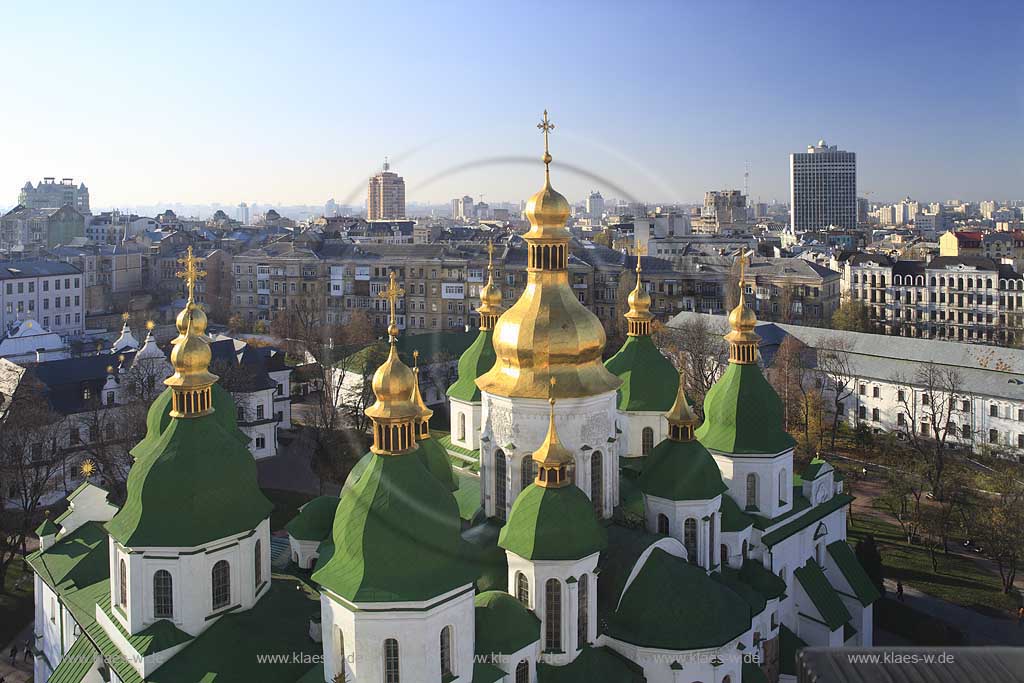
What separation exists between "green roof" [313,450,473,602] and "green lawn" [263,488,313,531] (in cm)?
1485

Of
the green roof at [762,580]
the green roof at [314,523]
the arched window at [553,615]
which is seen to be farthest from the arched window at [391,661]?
the green roof at [762,580]

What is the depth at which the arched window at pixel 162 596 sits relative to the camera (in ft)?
46.1

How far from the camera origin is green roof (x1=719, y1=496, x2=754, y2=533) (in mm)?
17906

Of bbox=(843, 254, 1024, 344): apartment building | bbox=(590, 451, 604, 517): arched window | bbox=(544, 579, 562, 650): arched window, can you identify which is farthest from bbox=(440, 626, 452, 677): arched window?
bbox=(843, 254, 1024, 344): apartment building

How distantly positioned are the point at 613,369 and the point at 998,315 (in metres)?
43.9

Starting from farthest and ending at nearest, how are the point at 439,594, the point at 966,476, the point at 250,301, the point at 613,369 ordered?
the point at 250,301
the point at 966,476
the point at 613,369
the point at 439,594

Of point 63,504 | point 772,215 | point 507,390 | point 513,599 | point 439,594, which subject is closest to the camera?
point 439,594

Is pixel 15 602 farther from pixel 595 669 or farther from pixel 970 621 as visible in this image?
pixel 970 621

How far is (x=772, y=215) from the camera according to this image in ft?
487

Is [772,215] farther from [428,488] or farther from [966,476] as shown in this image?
[428,488]

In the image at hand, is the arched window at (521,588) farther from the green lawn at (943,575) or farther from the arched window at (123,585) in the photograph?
the green lawn at (943,575)

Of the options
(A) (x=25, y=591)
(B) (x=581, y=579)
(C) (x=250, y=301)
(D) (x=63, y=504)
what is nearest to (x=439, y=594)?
(B) (x=581, y=579)

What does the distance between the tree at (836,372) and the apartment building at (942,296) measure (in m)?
17.3

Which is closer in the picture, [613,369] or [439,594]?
[439,594]
